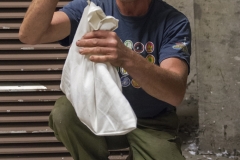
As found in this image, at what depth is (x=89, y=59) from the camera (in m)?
1.13

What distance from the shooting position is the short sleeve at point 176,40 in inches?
48.4

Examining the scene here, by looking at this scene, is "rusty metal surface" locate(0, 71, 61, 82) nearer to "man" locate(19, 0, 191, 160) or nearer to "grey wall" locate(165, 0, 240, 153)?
"man" locate(19, 0, 191, 160)

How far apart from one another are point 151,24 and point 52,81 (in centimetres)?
74

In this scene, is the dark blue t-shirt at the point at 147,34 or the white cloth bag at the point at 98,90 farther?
the dark blue t-shirt at the point at 147,34

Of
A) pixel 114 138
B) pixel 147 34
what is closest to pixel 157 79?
pixel 147 34

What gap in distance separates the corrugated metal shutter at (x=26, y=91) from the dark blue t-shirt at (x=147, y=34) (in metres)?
→ 0.52

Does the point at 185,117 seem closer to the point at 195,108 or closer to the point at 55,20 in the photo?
the point at 195,108

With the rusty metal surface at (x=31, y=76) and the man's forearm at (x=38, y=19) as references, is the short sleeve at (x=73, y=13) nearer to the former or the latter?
the man's forearm at (x=38, y=19)

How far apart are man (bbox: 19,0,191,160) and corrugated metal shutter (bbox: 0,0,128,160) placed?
1.69 ft

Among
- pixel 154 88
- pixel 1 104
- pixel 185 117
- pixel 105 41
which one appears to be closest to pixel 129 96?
pixel 154 88

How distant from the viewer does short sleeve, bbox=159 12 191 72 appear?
1229 millimetres

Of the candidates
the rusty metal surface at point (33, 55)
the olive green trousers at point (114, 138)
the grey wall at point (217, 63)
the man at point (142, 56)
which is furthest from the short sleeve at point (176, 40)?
the rusty metal surface at point (33, 55)

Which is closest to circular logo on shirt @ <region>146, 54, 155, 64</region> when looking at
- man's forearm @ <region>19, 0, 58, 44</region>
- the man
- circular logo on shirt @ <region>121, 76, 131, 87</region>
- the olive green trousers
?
the man

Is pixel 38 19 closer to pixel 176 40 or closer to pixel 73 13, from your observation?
pixel 73 13
